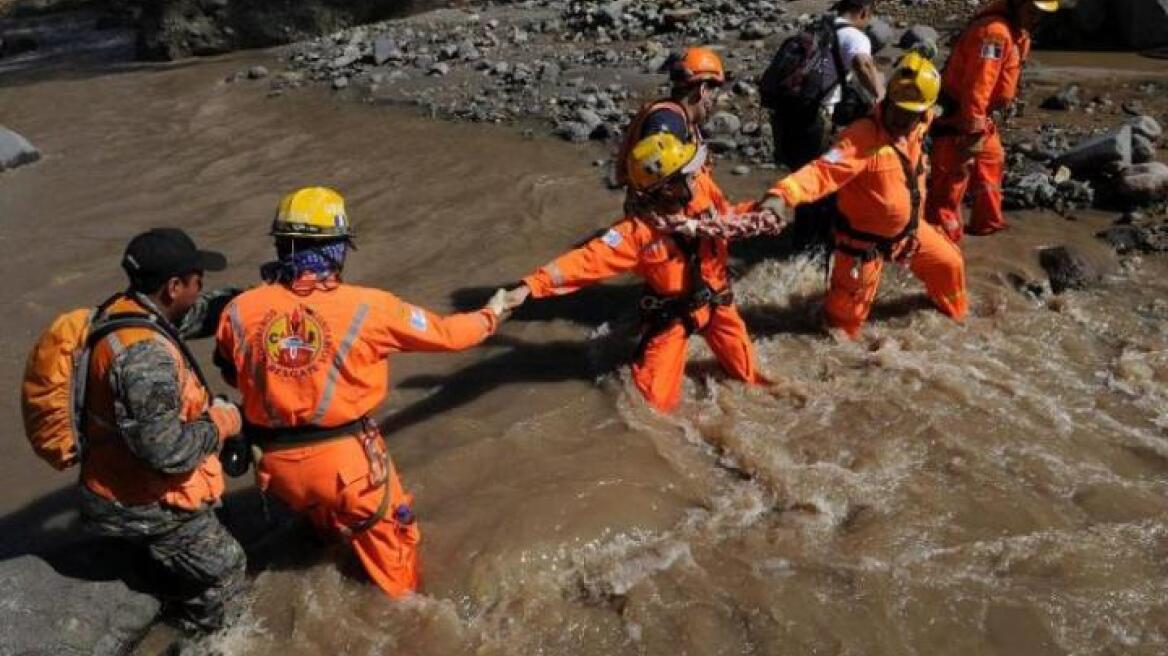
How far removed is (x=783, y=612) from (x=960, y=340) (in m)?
2.81

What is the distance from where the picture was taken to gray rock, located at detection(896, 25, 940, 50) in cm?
1146

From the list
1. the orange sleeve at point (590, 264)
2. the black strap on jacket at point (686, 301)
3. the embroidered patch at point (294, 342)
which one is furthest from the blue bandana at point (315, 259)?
the black strap on jacket at point (686, 301)

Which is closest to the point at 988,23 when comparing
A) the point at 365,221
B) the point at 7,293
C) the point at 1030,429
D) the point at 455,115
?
the point at 1030,429

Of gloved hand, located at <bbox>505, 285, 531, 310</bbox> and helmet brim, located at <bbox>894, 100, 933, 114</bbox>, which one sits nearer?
gloved hand, located at <bbox>505, 285, 531, 310</bbox>

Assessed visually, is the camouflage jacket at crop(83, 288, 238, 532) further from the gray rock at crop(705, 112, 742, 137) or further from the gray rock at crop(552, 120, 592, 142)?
the gray rock at crop(552, 120, 592, 142)

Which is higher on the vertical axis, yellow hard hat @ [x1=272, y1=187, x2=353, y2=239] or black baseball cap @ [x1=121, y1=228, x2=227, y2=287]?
yellow hard hat @ [x1=272, y1=187, x2=353, y2=239]

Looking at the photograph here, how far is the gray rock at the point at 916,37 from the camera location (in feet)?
37.6

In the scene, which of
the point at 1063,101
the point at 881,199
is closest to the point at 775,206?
the point at 881,199

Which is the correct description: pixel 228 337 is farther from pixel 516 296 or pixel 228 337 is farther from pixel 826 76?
pixel 826 76

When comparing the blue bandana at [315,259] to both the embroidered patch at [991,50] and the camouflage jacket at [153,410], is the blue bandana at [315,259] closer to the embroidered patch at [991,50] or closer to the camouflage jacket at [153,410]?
the camouflage jacket at [153,410]

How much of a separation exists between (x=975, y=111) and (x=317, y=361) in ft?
16.2

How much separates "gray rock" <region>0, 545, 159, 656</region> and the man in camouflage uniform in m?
0.17

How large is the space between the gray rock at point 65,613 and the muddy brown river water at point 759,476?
21cm

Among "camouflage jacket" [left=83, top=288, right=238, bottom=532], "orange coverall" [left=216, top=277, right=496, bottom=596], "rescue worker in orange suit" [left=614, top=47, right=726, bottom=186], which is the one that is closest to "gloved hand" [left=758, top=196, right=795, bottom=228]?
"rescue worker in orange suit" [left=614, top=47, right=726, bottom=186]
